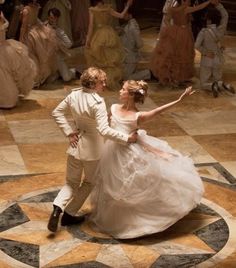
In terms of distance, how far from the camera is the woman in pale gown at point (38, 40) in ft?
29.6

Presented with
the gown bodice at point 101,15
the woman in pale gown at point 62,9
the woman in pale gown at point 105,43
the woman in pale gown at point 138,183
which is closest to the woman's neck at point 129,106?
the woman in pale gown at point 138,183

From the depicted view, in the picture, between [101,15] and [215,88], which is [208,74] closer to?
[215,88]

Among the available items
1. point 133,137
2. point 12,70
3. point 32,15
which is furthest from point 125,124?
point 32,15

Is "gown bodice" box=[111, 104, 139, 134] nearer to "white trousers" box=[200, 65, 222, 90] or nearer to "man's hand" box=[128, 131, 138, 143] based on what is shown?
"man's hand" box=[128, 131, 138, 143]

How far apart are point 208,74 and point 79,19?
3.86 meters

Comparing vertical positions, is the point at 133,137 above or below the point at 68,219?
above

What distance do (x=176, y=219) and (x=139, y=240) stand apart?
330 millimetres

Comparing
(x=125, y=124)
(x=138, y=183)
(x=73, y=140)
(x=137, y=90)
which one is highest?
(x=137, y=90)

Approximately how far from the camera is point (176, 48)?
9109 millimetres

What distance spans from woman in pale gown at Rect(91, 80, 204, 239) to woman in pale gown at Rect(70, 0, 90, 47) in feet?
24.9

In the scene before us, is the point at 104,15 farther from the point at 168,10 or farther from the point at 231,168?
the point at 231,168

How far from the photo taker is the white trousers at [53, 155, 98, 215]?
4930mm

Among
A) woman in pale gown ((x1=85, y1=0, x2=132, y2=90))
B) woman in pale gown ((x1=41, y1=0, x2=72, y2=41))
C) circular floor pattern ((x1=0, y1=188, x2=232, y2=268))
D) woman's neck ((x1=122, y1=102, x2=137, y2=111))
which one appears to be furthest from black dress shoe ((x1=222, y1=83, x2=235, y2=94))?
woman's neck ((x1=122, y1=102, x2=137, y2=111))

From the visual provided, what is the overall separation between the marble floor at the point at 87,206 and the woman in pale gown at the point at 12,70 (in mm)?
205
